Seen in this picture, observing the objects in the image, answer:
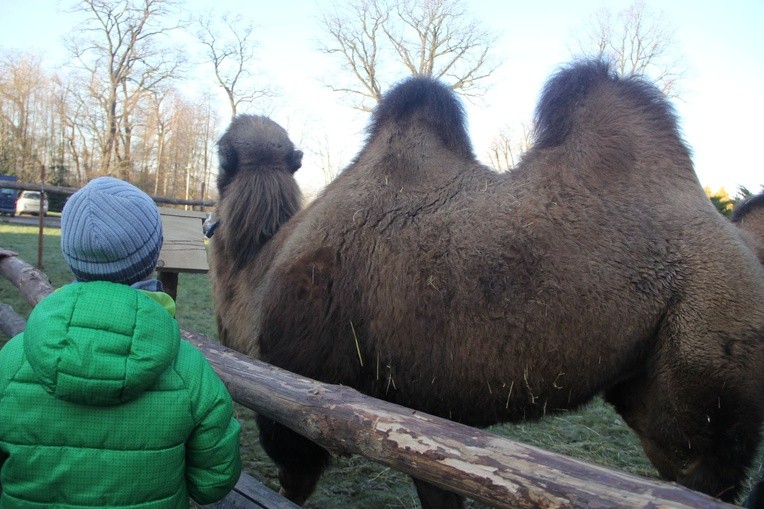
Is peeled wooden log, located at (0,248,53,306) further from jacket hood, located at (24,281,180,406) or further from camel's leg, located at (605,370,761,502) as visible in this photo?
camel's leg, located at (605,370,761,502)

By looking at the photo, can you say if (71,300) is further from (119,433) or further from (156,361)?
(119,433)

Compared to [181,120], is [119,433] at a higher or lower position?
lower

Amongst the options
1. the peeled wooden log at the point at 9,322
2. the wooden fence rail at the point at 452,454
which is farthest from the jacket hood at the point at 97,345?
the peeled wooden log at the point at 9,322

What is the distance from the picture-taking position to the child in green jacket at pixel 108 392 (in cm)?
142

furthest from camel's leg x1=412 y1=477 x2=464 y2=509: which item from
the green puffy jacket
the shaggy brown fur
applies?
the green puffy jacket

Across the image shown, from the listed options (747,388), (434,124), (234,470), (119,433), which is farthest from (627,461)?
(119,433)

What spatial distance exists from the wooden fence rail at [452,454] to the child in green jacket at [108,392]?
15.5 inches

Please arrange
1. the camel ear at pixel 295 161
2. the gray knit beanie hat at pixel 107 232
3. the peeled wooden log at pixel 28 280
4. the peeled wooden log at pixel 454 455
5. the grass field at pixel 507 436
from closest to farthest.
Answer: the peeled wooden log at pixel 454 455
the gray knit beanie hat at pixel 107 232
the grass field at pixel 507 436
the camel ear at pixel 295 161
the peeled wooden log at pixel 28 280

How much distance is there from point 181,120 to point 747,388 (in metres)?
36.2

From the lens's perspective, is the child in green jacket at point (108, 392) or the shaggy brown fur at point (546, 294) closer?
the child in green jacket at point (108, 392)

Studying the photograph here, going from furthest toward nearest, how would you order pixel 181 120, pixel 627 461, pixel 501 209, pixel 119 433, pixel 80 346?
1. pixel 181 120
2. pixel 627 461
3. pixel 501 209
4. pixel 119 433
5. pixel 80 346

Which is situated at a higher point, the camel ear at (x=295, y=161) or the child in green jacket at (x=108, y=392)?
the camel ear at (x=295, y=161)

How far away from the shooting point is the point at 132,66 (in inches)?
1244

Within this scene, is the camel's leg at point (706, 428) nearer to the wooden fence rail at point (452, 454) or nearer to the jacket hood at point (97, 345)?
the wooden fence rail at point (452, 454)
